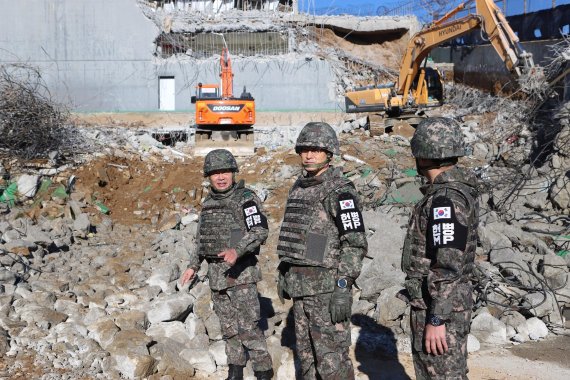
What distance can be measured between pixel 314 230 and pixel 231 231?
816 millimetres

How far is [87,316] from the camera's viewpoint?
545 centimetres

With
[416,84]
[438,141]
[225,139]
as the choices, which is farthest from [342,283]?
[416,84]

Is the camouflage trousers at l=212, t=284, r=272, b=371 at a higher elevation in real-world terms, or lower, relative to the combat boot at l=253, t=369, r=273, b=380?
higher

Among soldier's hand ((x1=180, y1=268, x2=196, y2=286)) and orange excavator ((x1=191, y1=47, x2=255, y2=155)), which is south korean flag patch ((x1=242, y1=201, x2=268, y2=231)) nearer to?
soldier's hand ((x1=180, y1=268, x2=196, y2=286))

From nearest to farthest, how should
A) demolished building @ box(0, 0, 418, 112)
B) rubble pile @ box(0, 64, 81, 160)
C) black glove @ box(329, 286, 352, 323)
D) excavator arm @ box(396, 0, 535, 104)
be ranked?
black glove @ box(329, 286, 352, 323) < rubble pile @ box(0, 64, 81, 160) < excavator arm @ box(396, 0, 535, 104) < demolished building @ box(0, 0, 418, 112)

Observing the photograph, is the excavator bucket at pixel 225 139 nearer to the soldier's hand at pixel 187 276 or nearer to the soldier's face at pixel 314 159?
the soldier's hand at pixel 187 276

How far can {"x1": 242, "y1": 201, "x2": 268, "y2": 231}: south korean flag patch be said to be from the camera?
427cm

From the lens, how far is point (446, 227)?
2965 millimetres

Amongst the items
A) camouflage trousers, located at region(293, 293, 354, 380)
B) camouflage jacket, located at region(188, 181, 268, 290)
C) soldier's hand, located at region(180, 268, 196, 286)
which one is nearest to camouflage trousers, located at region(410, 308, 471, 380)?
camouflage trousers, located at region(293, 293, 354, 380)

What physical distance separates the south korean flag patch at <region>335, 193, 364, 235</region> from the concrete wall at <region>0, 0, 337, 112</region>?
18.7m

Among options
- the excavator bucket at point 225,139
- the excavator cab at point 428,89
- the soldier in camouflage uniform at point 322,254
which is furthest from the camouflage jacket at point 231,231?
the excavator cab at point 428,89

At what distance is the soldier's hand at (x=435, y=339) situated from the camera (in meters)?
2.98

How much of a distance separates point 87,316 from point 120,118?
51.5 ft

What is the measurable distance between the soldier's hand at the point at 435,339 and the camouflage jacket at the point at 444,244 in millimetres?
70
